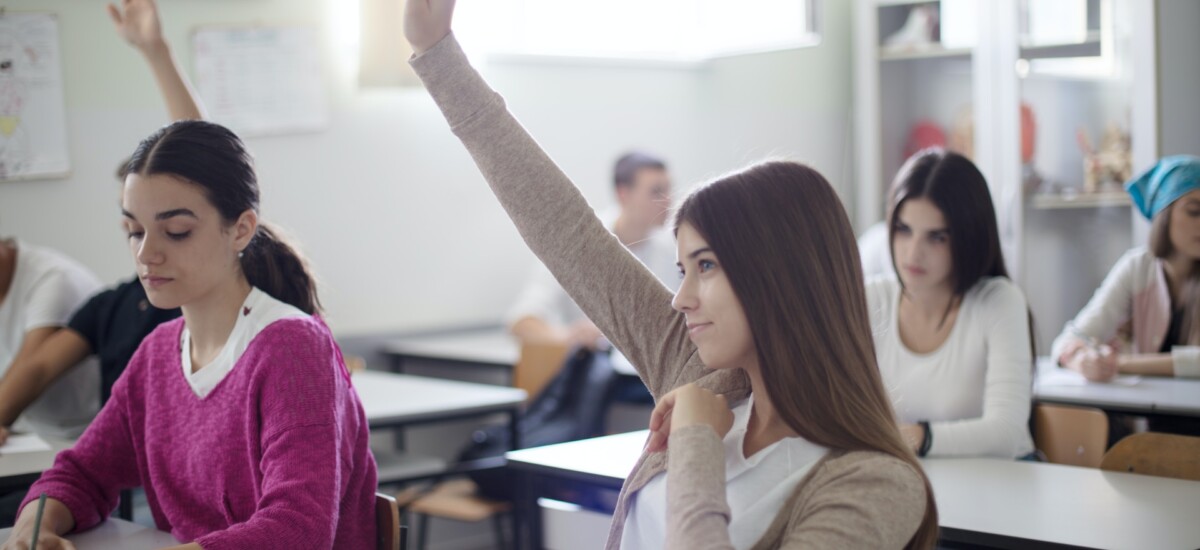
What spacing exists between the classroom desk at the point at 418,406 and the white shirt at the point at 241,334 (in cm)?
120

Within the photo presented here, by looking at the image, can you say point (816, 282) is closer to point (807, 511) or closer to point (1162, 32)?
point (807, 511)

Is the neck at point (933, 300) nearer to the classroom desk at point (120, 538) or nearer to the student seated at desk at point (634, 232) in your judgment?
the classroom desk at point (120, 538)

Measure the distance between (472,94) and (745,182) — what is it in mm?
397

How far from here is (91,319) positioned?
288cm

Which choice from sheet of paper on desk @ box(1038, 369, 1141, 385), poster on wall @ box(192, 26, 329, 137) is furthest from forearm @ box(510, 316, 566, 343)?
sheet of paper on desk @ box(1038, 369, 1141, 385)

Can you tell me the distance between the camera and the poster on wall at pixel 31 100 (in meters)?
3.42

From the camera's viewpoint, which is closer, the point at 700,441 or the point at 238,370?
the point at 700,441

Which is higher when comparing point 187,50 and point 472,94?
point 187,50

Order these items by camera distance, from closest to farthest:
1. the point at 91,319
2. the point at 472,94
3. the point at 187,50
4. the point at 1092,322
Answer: the point at 472,94
the point at 91,319
the point at 1092,322
the point at 187,50

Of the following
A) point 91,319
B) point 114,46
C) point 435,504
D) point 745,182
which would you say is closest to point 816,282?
point 745,182

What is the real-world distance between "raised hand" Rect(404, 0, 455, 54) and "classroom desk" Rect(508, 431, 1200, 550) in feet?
2.75

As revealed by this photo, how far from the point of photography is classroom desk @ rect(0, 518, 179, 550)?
1792mm

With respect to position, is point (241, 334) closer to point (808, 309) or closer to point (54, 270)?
point (808, 309)

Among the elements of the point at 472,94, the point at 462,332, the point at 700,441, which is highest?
the point at 472,94
